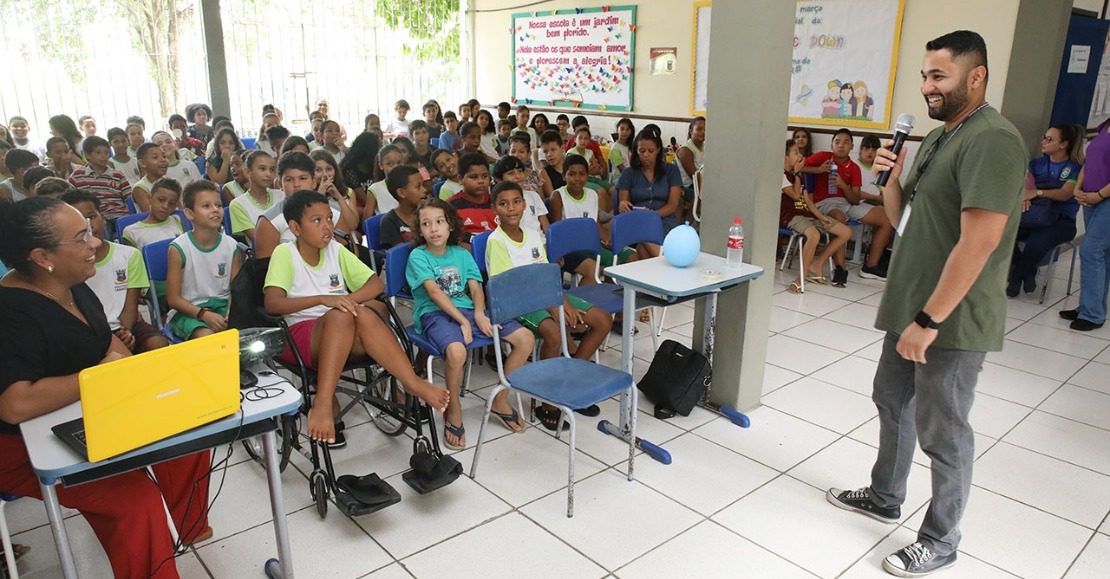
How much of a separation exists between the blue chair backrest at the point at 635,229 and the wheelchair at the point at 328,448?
1.59m

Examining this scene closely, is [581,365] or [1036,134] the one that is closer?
[581,365]

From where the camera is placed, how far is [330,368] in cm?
264

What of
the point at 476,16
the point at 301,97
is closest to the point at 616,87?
the point at 476,16

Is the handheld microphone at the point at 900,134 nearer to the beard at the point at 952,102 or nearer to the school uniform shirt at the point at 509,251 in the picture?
the beard at the point at 952,102

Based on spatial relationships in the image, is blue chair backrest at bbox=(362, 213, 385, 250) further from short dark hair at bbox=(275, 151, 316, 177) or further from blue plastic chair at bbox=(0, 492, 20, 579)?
blue plastic chair at bbox=(0, 492, 20, 579)

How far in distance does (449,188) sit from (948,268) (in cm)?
341

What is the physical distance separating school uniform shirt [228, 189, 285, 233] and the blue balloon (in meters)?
2.25

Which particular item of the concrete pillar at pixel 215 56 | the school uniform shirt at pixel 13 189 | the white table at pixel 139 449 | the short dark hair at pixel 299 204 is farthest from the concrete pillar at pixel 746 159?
the concrete pillar at pixel 215 56

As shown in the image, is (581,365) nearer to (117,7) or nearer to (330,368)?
(330,368)

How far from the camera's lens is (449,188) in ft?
15.8

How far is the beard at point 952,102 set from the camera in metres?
2.00

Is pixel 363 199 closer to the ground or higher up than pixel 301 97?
closer to the ground

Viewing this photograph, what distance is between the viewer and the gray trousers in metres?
2.12

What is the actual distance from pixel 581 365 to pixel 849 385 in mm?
1731
